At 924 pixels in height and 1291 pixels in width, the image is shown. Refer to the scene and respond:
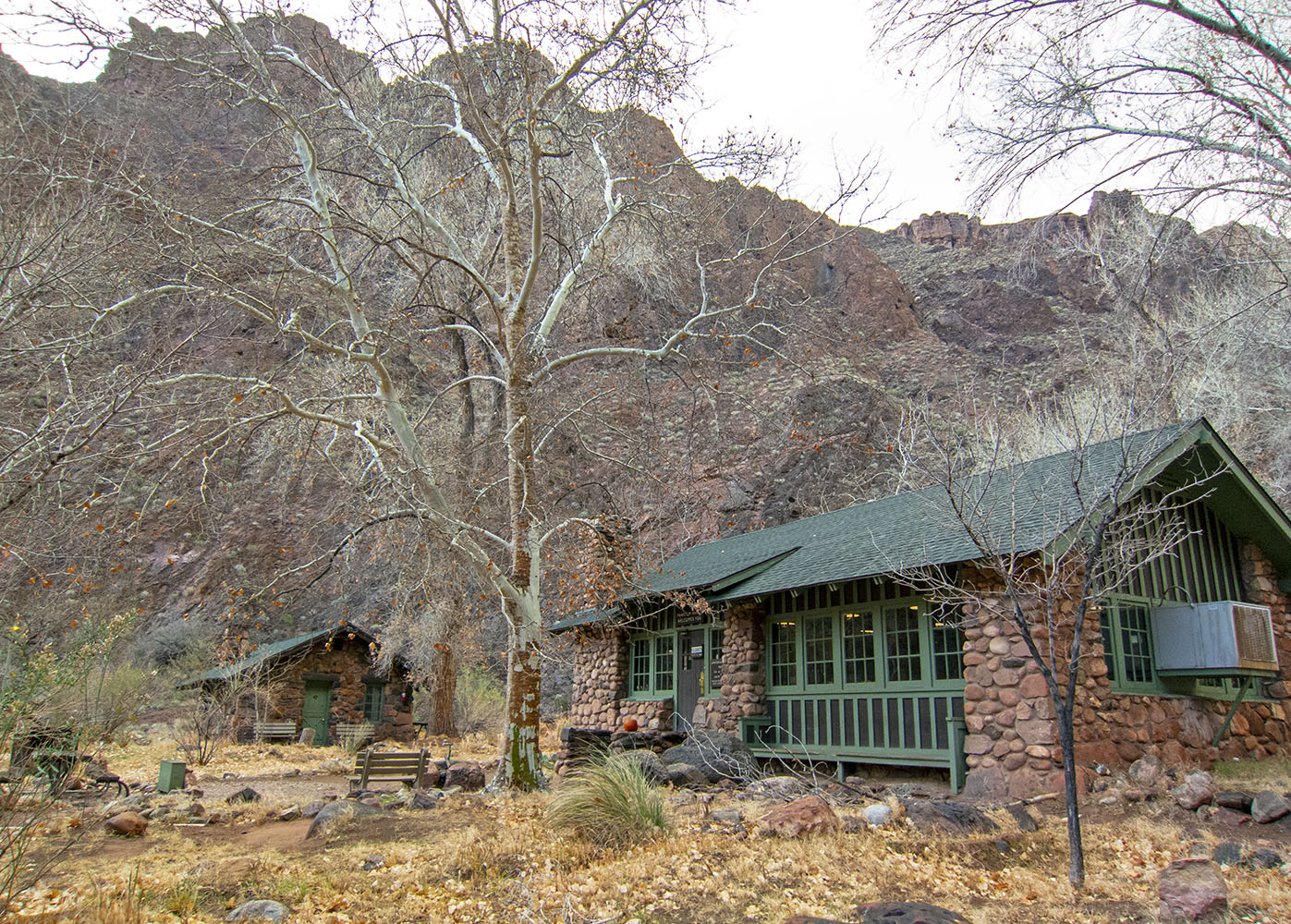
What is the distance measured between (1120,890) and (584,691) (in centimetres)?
1478

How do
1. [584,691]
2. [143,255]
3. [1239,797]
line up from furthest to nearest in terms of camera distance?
[584,691] < [143,255] < [1239,797]

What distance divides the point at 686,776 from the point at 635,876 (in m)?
5.29

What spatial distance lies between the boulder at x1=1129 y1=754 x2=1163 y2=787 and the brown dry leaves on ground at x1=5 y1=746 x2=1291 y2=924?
1.12m

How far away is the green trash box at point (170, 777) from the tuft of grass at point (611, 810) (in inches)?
314

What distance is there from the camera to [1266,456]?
70.0 feet

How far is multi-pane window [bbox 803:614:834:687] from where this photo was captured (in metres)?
12.9

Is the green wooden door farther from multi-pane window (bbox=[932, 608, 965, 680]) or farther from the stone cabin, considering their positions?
multi-pane window (bbox=[932, 608, 965, 680])

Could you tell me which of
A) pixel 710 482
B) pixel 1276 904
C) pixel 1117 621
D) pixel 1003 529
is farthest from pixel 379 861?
pixel 710 482

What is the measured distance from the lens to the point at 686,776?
1102cm

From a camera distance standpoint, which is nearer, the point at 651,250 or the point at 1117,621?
the point at 1117,621

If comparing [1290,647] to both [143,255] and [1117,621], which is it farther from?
[143,255]

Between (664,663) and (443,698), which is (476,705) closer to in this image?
(443,698)

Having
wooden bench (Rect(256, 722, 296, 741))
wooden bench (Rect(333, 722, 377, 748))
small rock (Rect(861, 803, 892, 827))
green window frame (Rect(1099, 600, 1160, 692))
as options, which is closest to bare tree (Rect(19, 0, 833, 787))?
small rock (Rect(861, 803, 892, 827))

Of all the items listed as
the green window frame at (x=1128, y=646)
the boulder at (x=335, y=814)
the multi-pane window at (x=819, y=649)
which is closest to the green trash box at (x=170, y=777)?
the boulder at (x=335, y=814)
